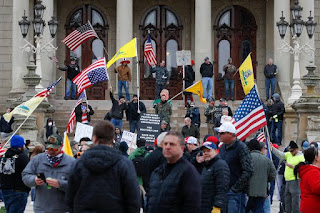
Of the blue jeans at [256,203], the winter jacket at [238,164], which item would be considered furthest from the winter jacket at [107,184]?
the blue jeans at [256,203]

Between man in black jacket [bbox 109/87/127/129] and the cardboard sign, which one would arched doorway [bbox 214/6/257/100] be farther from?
the cardboard sign

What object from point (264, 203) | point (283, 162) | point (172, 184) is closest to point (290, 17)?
point (283, 162)

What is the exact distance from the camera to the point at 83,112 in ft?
89.4

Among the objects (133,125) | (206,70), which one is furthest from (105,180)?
(206,70)

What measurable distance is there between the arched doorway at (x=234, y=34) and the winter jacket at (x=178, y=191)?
31412mm

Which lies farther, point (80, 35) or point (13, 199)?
point (80, 35)

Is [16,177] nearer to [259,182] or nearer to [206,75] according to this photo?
[259,182]

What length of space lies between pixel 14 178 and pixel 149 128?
8.58 metres

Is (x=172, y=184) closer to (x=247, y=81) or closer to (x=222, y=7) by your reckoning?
(x=247, y=81)

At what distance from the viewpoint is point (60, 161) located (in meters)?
10.3

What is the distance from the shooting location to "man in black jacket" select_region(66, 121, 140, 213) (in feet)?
25.8

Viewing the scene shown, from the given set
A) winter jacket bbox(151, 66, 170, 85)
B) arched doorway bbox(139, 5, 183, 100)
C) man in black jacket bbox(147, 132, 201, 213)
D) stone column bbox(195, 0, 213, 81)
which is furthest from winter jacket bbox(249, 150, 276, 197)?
arched doorway bbox(139, 5, 183, 100)

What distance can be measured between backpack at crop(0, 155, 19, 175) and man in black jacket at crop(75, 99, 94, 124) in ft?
44.4

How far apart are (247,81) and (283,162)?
17.5ft
